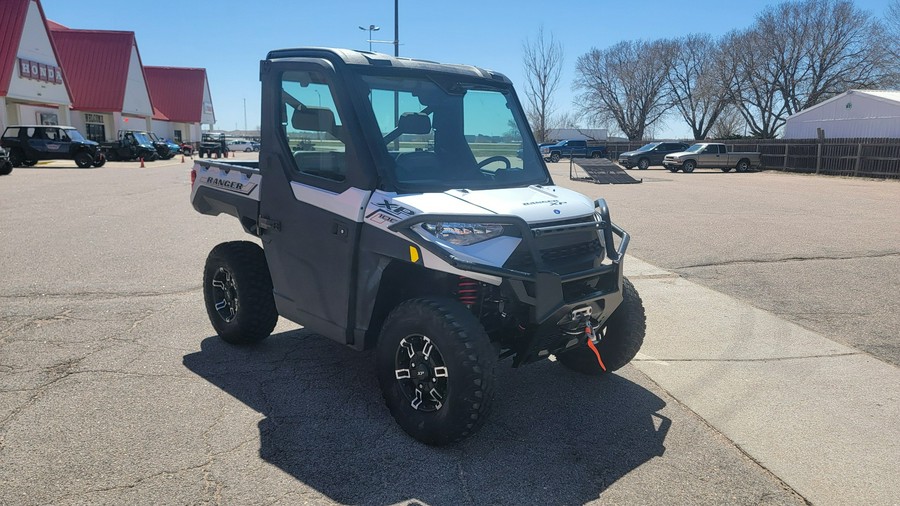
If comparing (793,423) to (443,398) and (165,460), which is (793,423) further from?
(165,460)

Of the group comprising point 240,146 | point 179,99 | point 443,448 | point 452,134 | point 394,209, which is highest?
point 179,99

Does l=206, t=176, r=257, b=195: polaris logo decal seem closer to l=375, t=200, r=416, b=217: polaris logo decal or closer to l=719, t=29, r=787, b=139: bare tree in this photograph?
l=375, t=200, r=416, b=217: polaris logo decal

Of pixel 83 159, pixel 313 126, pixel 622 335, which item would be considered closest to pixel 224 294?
pixel 313 126

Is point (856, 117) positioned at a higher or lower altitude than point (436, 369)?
higher

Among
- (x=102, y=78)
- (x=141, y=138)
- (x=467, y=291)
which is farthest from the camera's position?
(x=102, y=78)

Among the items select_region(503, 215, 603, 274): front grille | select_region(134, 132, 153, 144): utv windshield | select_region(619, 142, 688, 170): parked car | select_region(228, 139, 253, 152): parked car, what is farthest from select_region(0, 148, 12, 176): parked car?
select_region(228, 139, 253, 152): parked car

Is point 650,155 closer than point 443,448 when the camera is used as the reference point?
No

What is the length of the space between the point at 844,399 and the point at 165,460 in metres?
4.45

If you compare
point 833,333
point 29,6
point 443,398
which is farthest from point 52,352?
point 29,6

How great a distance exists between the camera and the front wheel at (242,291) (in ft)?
17.1

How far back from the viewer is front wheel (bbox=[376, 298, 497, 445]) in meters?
3.58

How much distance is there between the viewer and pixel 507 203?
400 centimetres

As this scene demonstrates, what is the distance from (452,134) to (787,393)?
3.05 metres

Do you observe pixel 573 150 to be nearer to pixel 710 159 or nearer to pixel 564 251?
pixel 710 159
